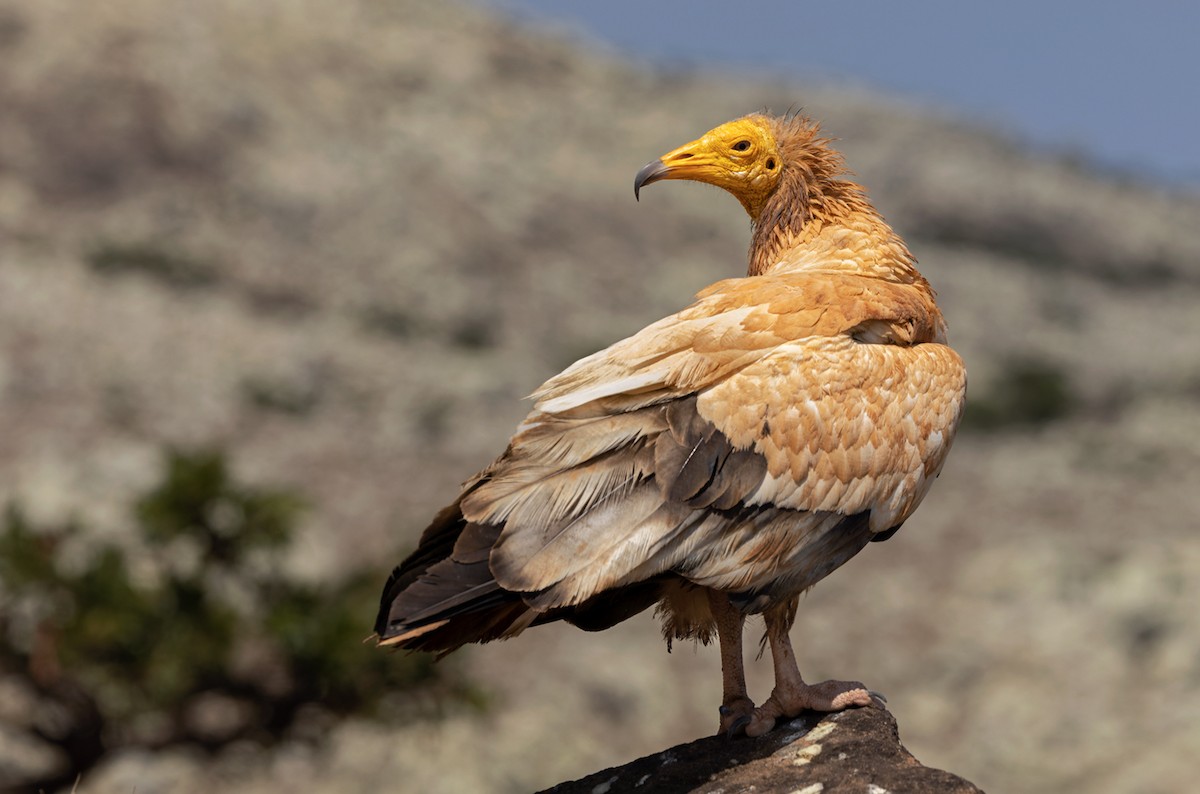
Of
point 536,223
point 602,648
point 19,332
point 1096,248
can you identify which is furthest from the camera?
point 1096,248

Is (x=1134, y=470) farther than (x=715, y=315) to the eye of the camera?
Yes

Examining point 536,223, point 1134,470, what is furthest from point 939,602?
point 536,223

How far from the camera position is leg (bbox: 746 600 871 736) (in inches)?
257

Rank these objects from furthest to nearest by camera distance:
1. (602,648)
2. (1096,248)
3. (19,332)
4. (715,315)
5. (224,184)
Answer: (1096,248) → (224,184) → (19,332) → (602,648) → (715,315)

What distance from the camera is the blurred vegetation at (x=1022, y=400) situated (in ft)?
179

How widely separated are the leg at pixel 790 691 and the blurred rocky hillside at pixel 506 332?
403 inches

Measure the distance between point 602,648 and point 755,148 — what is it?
85.2 feet

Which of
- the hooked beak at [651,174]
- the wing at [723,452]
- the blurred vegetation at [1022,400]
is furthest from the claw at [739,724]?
the blurred vegetation at [1022,400]

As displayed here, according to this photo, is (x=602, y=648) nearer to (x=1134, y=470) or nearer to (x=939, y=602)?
(x=939, y=602)

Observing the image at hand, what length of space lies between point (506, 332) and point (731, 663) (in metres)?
52.1

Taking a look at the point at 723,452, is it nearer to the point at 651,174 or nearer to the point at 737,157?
the point at 651,174

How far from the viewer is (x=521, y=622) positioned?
5.96 metres

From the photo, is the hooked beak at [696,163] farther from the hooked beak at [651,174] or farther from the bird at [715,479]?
the bird at [715,479]

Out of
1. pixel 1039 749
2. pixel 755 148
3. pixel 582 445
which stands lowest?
pixel 1039 749
